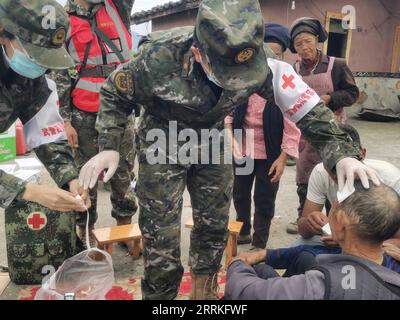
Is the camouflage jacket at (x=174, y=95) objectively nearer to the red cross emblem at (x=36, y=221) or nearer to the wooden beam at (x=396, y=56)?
the red cross emblem at (x=36, y=221)

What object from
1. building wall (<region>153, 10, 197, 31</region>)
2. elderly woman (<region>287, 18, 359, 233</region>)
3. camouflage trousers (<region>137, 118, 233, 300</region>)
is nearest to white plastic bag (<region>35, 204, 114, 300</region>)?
camouflage trousers (<region>137, 118, 233, 300</region>)

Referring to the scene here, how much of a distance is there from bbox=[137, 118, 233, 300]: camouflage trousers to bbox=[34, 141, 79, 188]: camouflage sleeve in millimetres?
382

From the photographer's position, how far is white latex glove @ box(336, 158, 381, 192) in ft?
4.84

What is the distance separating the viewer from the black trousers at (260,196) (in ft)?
9.73

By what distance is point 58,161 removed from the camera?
210 centimetres

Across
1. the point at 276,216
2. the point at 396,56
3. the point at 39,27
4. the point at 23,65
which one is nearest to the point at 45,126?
the point at 23,65

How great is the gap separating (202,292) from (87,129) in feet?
4.45

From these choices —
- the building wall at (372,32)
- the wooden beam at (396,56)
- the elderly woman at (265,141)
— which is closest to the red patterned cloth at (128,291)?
the elderly woman at (265,141)

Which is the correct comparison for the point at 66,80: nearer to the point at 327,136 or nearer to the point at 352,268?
the point at 327,136

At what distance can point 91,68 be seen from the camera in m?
2.76

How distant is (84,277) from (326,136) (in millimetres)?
1331

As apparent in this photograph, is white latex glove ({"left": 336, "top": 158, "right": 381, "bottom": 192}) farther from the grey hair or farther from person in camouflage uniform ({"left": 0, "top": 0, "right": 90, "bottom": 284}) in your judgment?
person in camouflage uniform ({"left": 0, "top": 0, "right": 90, "bottom": 284})
